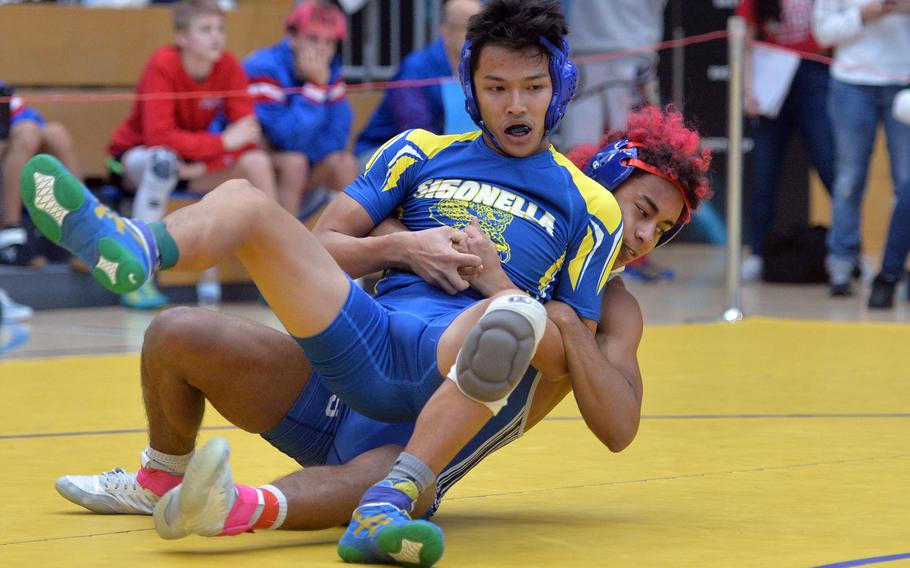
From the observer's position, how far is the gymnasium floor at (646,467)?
3203mm

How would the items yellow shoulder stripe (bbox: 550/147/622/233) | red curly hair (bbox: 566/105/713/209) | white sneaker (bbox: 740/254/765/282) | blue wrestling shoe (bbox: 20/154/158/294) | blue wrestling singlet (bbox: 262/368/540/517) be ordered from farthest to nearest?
white sneaker (bbox: 740/254/765/282) → red curly hair (bbox: 566/105/713/209) → yellow shoulder stripe (bbox: 550/147/622/233) → blue wrestling singlet (bbox: 262/368/540/517) → blue wrestling shoe (bbox: 20/154/158/294)

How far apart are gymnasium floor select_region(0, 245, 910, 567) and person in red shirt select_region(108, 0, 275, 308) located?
1.18m

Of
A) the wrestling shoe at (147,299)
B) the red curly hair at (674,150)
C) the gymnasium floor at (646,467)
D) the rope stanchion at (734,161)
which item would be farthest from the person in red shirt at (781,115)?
the red curly hair at (674,150)

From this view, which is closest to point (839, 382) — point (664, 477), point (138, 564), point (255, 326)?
point (664, 477)

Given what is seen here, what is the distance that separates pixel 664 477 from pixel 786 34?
6.06m

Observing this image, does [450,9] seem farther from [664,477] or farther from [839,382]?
[664,477]

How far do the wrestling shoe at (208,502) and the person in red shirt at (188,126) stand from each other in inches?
207

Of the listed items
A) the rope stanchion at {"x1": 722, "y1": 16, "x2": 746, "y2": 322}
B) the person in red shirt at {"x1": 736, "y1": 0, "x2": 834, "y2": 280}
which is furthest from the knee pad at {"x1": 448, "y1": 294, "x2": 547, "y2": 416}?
the person in red shirt at {"x1": 736, "y1": 0, "x2": 834, "y2": 280}

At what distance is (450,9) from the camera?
8.80 m

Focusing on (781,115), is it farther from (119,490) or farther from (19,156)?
(119,490)

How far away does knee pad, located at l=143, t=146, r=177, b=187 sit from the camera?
8.20 meters

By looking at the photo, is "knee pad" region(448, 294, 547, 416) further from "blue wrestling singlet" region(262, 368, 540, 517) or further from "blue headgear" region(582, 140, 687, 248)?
"blue headgear" region(582, 140, 687, 248)

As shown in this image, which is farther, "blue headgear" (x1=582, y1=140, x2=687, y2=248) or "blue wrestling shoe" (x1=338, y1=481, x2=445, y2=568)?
"blue headgear" (x1=582, y1=140, x2=687, y2=248)

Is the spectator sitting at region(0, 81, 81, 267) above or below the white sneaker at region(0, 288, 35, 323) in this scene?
above
